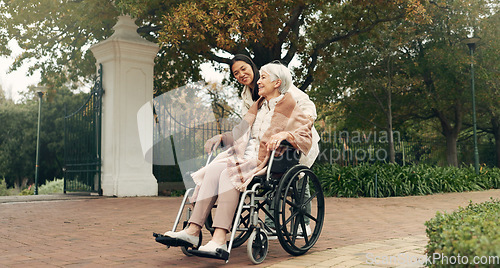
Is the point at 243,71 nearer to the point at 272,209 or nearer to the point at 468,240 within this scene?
the point at 272,209

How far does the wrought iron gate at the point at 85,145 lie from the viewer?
1034cm

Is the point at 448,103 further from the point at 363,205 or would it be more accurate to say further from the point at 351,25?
the point at 363,205

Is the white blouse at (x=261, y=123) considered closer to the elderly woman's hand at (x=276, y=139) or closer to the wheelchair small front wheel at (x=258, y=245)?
the elderly woman's hand at (x=276, y=139)

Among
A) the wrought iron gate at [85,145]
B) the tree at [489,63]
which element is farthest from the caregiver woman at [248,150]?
the tree at [489,63]

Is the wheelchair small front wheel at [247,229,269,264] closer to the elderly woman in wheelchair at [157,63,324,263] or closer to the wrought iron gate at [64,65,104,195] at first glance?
the elderly woman in wheelchair at [157,63,324,263]

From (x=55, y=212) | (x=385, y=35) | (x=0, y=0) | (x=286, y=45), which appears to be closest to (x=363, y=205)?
(x=55, y=212)

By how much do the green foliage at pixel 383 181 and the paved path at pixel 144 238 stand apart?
2470 mm

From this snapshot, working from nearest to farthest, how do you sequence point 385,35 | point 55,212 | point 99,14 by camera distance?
point 55,212 → point 99,14 → point 385,35

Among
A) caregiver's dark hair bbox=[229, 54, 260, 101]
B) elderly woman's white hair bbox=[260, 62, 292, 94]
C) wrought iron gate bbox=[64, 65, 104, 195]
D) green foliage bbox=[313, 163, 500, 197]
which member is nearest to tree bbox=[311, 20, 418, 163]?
green foliage bbox=[313, 163, 500, 197]

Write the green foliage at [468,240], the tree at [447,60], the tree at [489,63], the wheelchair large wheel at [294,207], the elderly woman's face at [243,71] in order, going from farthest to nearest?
the tree at [489,63] → the tree at [447,60] → the elderly woman's face at [243,71] → the wheelchair large wheel at [294,207] → the green foliage at [468,240]

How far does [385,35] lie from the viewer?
16.3m

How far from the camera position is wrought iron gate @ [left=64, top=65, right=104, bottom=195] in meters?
10.3

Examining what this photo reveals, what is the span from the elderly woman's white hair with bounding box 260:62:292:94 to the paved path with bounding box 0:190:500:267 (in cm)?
139

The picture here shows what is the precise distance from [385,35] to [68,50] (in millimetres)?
10715
